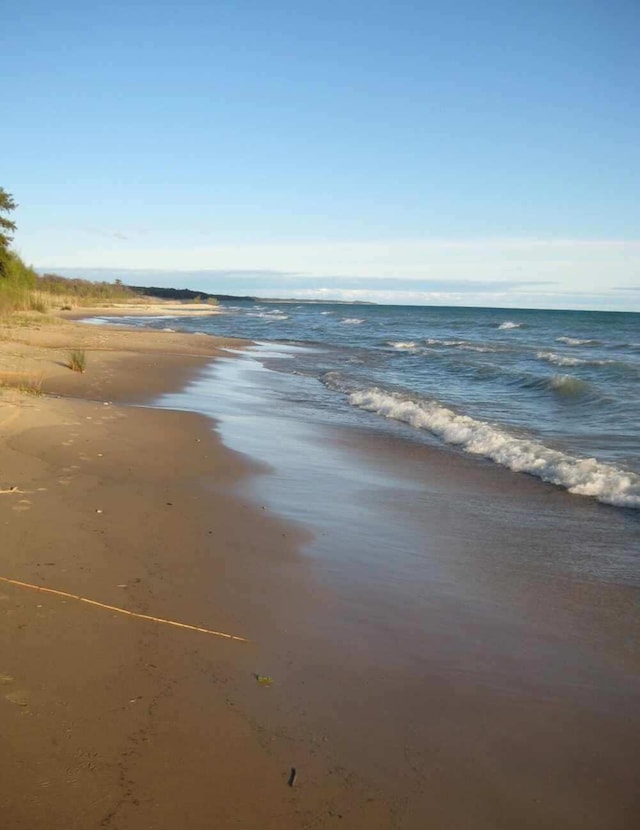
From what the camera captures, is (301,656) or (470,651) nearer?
(301,656)

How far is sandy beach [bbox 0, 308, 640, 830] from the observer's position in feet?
9.39

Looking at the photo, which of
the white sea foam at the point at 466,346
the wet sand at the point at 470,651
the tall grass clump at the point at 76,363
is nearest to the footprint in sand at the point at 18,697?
the wet sand at the point at 470,651

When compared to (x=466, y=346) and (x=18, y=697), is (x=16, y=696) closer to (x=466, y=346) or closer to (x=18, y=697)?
(x=18, y=697)

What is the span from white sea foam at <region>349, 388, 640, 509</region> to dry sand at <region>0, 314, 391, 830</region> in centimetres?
371

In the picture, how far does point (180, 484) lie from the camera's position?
7.58 metres

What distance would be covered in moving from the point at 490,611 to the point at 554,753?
162cm

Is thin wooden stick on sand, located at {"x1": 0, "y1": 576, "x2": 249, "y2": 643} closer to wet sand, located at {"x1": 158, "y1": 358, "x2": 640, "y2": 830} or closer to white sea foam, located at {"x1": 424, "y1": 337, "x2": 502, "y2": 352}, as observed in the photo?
wet sand, located at {"x1": 158, "y1": 358, "x2": 640, "y2": 830}

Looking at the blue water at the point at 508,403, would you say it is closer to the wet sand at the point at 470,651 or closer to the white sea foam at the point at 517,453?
the white sea foam at the point at 517,453

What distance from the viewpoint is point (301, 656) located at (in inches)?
158

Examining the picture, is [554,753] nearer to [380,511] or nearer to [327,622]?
[327,622]

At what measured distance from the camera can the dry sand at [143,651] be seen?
2.76 meters

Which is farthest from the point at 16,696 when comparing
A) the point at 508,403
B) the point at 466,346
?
the point at 466,346

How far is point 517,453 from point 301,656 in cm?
666

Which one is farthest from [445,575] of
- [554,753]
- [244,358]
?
[244,358]
